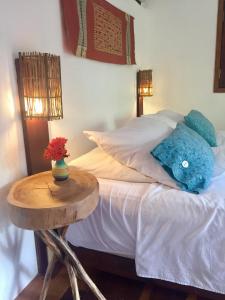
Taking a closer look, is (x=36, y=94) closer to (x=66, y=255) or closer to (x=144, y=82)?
(x=66, y=255)

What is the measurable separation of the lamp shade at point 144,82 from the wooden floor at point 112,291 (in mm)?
1994

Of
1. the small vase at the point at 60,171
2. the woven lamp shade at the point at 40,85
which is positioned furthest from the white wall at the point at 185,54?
the small vase at the point at 60,171

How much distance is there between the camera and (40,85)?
1.26m

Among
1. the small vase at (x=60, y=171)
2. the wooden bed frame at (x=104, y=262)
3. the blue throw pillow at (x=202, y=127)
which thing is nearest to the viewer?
the small vase at (x=60, y=171)

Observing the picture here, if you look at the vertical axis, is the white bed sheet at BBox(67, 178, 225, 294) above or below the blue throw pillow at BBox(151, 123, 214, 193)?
below

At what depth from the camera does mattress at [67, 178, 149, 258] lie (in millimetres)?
1299

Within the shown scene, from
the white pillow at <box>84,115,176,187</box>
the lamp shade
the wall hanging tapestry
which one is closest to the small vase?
the white pillow at <box>84,115,176,187</box>

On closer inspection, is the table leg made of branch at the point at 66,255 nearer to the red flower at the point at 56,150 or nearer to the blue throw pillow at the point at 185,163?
the red flower at the point at 56,150

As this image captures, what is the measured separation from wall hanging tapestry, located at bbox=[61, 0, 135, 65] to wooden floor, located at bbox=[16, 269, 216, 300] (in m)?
1.46

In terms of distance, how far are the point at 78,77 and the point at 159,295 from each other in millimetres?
1487

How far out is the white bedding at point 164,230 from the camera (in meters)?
1.15

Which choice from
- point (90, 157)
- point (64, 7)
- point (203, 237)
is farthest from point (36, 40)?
point (203, 237)

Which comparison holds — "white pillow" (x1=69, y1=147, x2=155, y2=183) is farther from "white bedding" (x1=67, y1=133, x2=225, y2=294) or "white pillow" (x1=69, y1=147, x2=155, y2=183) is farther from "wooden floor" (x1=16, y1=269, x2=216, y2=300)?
"wooden floor" (x1=16, y1=269, x2=216, y2=300)

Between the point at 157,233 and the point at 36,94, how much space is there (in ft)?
2.91
